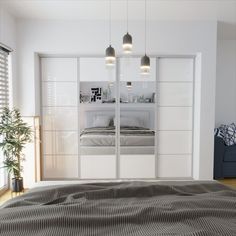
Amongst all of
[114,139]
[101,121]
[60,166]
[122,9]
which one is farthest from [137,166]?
[122,9]

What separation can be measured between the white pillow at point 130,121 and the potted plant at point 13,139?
1.47m

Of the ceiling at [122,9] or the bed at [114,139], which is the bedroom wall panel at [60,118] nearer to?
the bed at [114,139]

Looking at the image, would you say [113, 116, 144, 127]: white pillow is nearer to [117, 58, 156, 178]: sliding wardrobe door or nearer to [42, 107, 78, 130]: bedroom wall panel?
[117, 58, 156, 178]: sliding wardrobe door

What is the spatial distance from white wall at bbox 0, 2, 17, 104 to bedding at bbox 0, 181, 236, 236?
8.00 feet

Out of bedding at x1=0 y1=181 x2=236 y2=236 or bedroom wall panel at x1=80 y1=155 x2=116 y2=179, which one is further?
bedroom wall panel at x1=80 y1=155 x2=116 y2=179

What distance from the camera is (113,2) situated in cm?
318

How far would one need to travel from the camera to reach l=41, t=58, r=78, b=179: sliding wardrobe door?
13.2 feet

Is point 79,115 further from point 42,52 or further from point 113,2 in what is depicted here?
point 113,2

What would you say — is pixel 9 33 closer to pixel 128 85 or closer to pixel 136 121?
pixel 128 85

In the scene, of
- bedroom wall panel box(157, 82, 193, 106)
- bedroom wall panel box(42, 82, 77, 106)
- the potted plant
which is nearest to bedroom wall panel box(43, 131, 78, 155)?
bedroom wall panel box(42, 82, 77, 106)

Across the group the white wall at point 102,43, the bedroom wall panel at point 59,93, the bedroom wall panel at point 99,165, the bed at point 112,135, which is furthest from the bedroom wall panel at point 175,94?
the bedroom wall panel at point 59,93

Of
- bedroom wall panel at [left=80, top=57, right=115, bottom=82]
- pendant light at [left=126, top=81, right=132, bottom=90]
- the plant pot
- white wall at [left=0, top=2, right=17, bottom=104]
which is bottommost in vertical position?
the plant pot

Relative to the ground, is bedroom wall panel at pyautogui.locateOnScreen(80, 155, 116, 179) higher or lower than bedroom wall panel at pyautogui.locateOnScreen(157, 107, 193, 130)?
lower

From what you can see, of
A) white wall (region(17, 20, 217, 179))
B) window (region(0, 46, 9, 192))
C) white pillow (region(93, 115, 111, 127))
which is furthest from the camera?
white pillow (region(93, 115, 111, 127))
